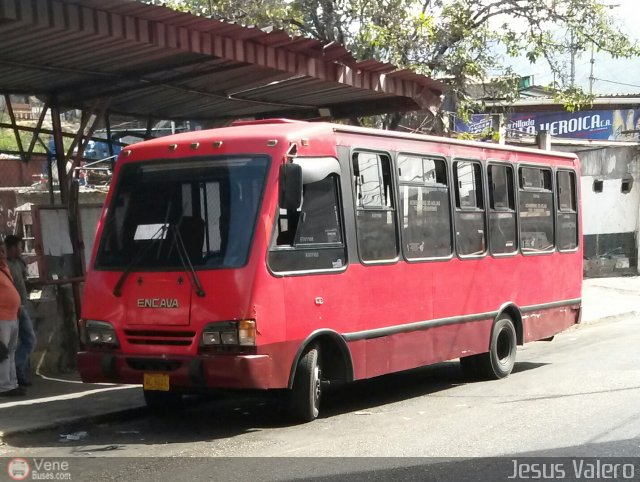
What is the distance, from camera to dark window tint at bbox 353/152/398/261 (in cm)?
889

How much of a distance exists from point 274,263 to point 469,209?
3779mm

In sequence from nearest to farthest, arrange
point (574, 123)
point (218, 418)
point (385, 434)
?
point (385, 434) < point (218, 418) < point (574, 123)

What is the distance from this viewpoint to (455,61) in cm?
1681

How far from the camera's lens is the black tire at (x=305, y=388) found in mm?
8047

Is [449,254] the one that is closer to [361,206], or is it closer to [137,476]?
[361,206]

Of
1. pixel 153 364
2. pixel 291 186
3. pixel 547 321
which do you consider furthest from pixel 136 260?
pixel 547 321

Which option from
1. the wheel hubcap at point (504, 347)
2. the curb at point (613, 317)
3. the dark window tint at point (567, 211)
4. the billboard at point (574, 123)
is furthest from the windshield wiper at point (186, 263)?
the billboard at point (574, 123)

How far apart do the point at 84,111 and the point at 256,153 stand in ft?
15.9

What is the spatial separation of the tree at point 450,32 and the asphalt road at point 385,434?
7.53m

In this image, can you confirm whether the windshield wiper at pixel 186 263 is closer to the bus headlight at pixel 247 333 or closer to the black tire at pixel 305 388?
the bus headlight at pixel 247 333

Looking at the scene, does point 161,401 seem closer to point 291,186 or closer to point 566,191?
point 291,186

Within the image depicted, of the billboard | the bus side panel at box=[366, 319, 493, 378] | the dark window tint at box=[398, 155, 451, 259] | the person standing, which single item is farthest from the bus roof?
the billboard

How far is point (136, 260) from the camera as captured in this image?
26.7 feet

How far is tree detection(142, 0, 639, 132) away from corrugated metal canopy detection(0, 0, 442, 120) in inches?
128
